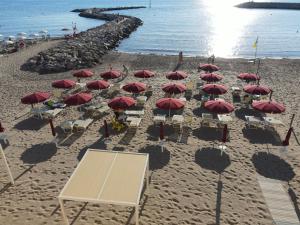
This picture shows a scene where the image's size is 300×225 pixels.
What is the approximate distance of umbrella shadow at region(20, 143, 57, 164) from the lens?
42.3 feet

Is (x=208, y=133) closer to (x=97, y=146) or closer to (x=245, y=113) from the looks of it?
(x=245, y=113)

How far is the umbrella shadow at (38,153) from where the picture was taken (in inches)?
508

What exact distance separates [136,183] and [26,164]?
6324mm

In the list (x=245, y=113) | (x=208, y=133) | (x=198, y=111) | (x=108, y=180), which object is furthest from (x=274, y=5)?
(x=108, y=180)

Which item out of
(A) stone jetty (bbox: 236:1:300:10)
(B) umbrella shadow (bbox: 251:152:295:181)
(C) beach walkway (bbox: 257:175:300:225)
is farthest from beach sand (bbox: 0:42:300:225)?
(A) stone jetty (bbox: 236:1:300:10)

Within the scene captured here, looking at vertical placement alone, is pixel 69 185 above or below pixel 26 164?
above

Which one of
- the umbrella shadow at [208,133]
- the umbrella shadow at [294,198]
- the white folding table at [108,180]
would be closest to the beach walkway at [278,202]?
the umbrella shadow at [294,198]

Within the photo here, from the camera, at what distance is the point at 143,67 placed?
92.4 feet

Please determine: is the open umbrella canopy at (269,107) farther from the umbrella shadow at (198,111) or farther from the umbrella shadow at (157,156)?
the umbrella shadow at (157,156)

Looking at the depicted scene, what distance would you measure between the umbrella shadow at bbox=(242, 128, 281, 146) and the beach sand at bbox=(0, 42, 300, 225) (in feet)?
0.17

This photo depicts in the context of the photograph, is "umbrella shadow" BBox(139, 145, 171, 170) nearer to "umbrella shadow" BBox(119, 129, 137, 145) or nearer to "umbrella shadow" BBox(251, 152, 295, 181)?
"umbrella shadow" BBox(119, 129, 137, 145)

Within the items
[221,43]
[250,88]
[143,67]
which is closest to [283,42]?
[221,43]

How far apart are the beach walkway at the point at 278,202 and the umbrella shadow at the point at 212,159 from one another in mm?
1537

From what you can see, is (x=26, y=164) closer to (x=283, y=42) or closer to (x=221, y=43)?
(x=221, y=43)
